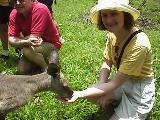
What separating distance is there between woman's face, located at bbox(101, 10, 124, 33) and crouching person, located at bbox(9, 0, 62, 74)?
1.89 metres

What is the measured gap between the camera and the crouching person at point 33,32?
22.6ft

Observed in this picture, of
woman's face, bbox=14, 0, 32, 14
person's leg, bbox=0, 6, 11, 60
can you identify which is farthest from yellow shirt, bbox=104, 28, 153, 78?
person's leg, bbox=0, 6, 11, 60

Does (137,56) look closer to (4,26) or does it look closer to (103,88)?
(103,88)

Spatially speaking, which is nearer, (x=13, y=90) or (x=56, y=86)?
(x=13, y=90)

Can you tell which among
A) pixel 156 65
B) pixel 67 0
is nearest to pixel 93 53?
pixel 156 65

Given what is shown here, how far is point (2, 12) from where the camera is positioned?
862 centimetres

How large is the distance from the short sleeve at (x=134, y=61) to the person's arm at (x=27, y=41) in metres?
2.15

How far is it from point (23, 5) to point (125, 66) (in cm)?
251

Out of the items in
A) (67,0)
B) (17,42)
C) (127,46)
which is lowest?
(67,0)

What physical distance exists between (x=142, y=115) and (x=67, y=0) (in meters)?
17.3

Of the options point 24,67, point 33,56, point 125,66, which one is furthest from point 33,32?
point 125,66

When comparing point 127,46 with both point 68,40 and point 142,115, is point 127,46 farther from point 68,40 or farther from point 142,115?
point 68,40

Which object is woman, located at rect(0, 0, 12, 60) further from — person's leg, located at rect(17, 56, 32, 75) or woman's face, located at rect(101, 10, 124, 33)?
woman's face, located at rect(101, 10, 124, 33)

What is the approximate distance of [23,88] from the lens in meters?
5.26
